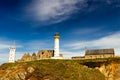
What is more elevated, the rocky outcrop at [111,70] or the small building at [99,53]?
the small building at [99,53]

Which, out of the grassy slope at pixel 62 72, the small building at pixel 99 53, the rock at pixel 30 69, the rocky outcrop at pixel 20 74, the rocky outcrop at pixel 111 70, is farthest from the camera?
the small building at pixel 99 53

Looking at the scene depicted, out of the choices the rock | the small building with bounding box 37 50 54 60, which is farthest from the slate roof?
the rock

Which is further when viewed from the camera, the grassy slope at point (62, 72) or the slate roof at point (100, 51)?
the slate roof at point (100, 51)

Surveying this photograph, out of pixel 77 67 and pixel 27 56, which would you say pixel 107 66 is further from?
pixel 27 56

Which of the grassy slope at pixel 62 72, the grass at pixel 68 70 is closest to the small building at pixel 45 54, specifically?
the grass at pixel 68 70

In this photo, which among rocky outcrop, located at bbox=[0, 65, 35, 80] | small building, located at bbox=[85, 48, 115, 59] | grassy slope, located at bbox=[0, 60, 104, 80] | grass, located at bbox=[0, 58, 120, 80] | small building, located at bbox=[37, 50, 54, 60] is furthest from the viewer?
small building, located at bbox=[37, 50, 54, 60]

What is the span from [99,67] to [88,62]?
11.6 ft

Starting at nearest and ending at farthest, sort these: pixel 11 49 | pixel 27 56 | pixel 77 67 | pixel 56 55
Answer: pixel 77 67 < pixel 56 55 < pixel 11 49 < pixel 27 56

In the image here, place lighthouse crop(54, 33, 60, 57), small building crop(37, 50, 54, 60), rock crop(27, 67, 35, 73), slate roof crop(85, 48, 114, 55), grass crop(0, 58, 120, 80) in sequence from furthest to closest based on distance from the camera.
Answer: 1. small building crop(37, 50, 54, 60)
2. slate roof crop(85, 48, 114, 55)
3. lighthouse crop(54, 33, 60, 57)
4. rock crop(27, 67, 35, 73)
5. grass crop(0, 58, 120, 80)

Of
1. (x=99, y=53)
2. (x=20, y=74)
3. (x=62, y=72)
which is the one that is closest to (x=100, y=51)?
(x=99, y=53)

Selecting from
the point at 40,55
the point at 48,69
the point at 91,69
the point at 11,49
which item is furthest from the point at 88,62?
the point at 11,49

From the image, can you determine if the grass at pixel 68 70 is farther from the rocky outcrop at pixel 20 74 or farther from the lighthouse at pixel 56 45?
the lighthouse at pixel 56 45

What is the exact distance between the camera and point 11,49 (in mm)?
81500

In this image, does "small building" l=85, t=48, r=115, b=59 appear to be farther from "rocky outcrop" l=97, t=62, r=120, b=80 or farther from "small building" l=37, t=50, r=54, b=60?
"small building" l=37, t=50, r=54, b=60
